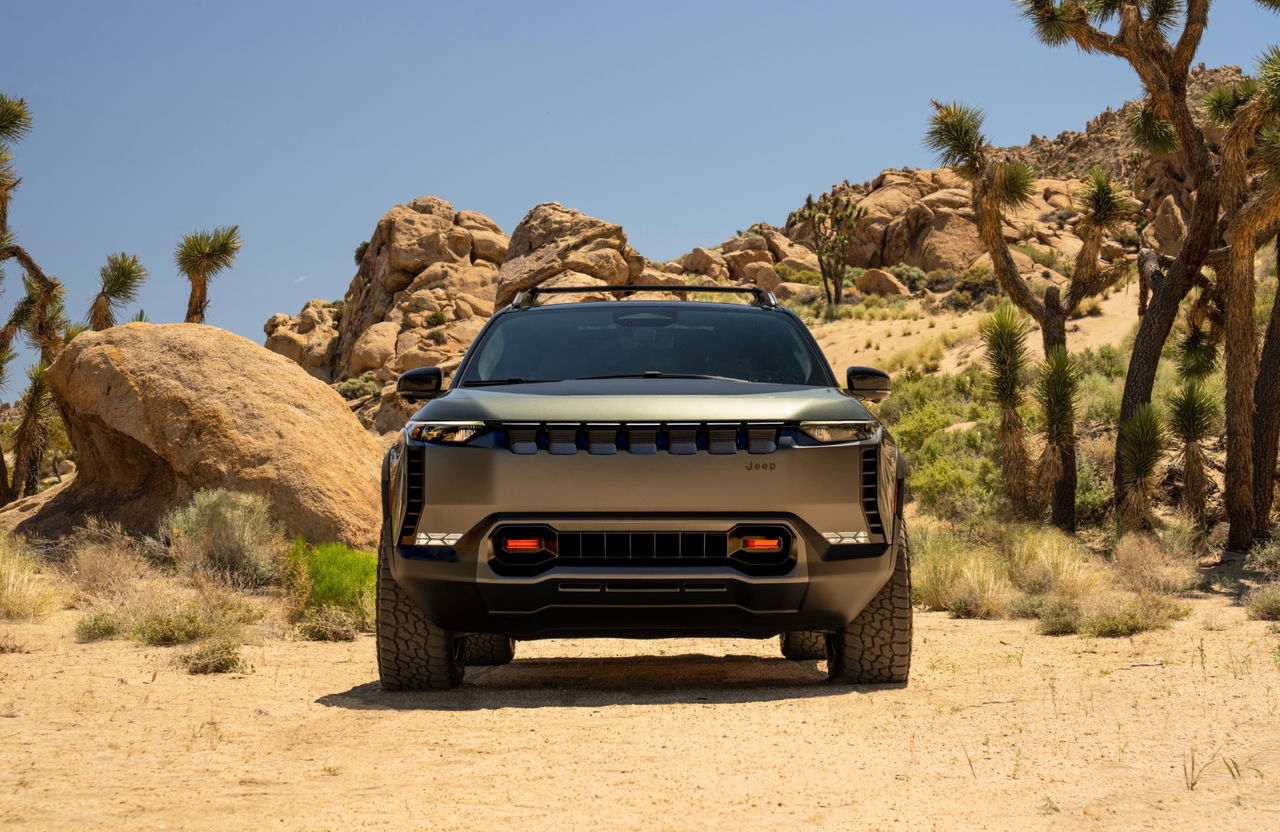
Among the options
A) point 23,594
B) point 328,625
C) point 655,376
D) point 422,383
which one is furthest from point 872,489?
point 23,594

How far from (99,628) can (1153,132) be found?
1744 centimetres

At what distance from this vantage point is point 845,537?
5.39 meters

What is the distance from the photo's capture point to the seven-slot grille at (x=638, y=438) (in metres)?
5.29

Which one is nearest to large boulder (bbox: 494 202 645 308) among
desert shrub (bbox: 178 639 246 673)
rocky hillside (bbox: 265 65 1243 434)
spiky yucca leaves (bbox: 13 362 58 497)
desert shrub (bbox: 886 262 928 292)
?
rocky hillside (bbox: 265 65 1243 434)

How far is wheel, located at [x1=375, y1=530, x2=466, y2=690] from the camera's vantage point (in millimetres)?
5781

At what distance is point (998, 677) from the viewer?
258 inches

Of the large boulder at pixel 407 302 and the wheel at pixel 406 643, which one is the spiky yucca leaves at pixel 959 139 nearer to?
the wheel at pixel 406 643

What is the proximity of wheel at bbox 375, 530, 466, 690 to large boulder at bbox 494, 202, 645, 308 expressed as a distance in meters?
37.9

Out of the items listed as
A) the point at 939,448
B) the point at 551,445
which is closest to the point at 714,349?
the point at 551,445

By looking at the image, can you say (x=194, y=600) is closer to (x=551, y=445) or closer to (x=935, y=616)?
(x=551, y=445)

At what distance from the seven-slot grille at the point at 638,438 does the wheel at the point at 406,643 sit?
0.92m

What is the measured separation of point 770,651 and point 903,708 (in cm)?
276

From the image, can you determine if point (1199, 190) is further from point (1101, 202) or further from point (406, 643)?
point (406, 643)

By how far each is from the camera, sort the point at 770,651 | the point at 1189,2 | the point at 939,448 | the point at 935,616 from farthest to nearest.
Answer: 1. the point at 939,448
2. the point at 1189,2
3. the point at 935,616
4. the point at 770,651
